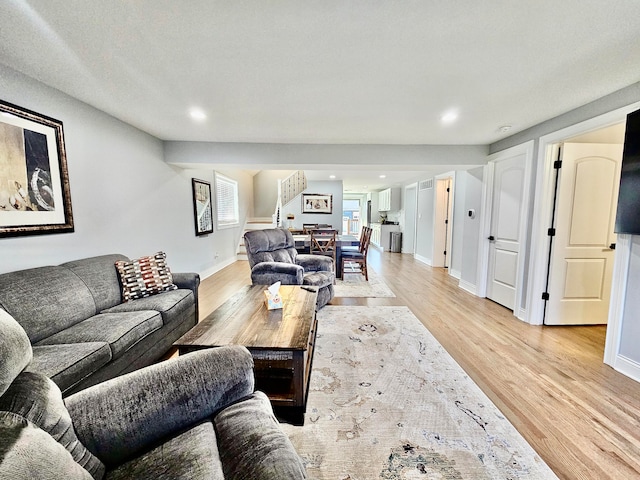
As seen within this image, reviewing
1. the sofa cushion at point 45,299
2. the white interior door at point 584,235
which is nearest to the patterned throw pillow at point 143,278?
the sofa cushion at point 45,299

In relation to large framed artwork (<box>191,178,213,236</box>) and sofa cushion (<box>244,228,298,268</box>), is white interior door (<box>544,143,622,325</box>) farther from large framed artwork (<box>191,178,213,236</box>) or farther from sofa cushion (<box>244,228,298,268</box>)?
large framed artwork (<box>191,178,213,236</box>)

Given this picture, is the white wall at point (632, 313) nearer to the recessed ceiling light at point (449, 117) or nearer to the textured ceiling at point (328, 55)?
the textured ceiling at point (328, 55)

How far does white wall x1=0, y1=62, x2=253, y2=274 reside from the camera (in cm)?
208

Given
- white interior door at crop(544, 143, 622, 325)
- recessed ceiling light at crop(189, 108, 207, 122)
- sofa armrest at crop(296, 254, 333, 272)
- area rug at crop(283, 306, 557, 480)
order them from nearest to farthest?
area rug at crop(283, 306, 557, 480) → recessed ceiling light at crop(189, 108, 207, 122) → white interior door at crop(544, 143, 622, 325) → sofa armrest at crop(296, 254, 333, 272)

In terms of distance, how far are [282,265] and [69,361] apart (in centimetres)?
203

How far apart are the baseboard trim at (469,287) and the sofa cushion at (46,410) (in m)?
4.51

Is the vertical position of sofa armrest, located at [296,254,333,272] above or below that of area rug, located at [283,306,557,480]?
above

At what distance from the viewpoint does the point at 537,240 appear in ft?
9.90

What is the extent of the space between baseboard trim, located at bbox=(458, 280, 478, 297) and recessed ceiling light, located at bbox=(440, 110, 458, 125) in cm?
258

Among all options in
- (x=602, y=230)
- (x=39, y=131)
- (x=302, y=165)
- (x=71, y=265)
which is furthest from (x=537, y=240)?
(x=39, y=131)

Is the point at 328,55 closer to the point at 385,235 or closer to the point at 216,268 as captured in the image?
the point at 216,268

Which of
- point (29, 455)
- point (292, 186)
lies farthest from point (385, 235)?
point (29, 455)

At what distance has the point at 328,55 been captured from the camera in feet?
5.66

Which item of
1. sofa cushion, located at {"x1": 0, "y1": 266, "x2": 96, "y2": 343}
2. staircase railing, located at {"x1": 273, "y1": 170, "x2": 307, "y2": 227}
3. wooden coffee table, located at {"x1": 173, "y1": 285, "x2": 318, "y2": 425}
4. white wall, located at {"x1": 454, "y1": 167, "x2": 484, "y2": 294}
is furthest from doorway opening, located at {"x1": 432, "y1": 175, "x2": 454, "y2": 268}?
sofa cushion, located at {"x1": 0, "y1": 266, "x2": 96, "y2": 343}
